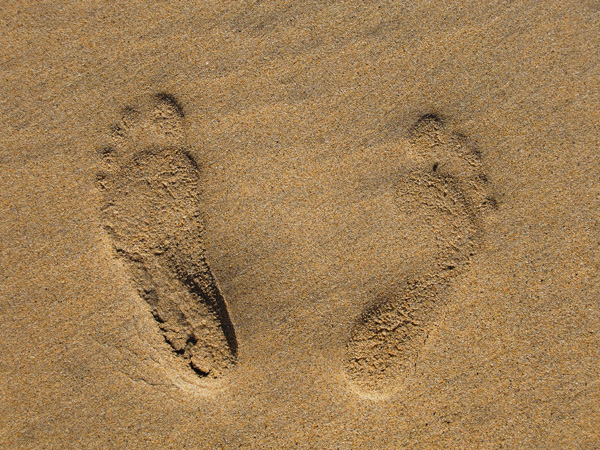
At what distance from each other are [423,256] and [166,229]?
1.32 metres

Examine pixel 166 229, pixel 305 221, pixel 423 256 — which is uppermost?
pixel 166 229

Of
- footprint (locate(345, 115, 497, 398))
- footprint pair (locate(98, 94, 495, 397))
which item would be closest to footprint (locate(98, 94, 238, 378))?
footprint pair (locate(98, 94, 495, 397))

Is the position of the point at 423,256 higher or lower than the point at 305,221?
lower

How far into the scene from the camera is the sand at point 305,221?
1854 millimetres

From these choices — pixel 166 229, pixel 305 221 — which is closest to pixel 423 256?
pixel 305 221

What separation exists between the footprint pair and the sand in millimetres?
11

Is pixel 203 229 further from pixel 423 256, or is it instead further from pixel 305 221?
pixel 423 256

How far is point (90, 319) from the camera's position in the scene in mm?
1878

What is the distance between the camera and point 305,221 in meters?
1.89

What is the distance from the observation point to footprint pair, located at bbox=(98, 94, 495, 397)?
183cm

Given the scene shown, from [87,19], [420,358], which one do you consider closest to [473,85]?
[420,358]

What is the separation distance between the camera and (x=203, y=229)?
187cm

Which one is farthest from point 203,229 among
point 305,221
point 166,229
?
point 305,221

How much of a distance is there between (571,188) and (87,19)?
268 cm
